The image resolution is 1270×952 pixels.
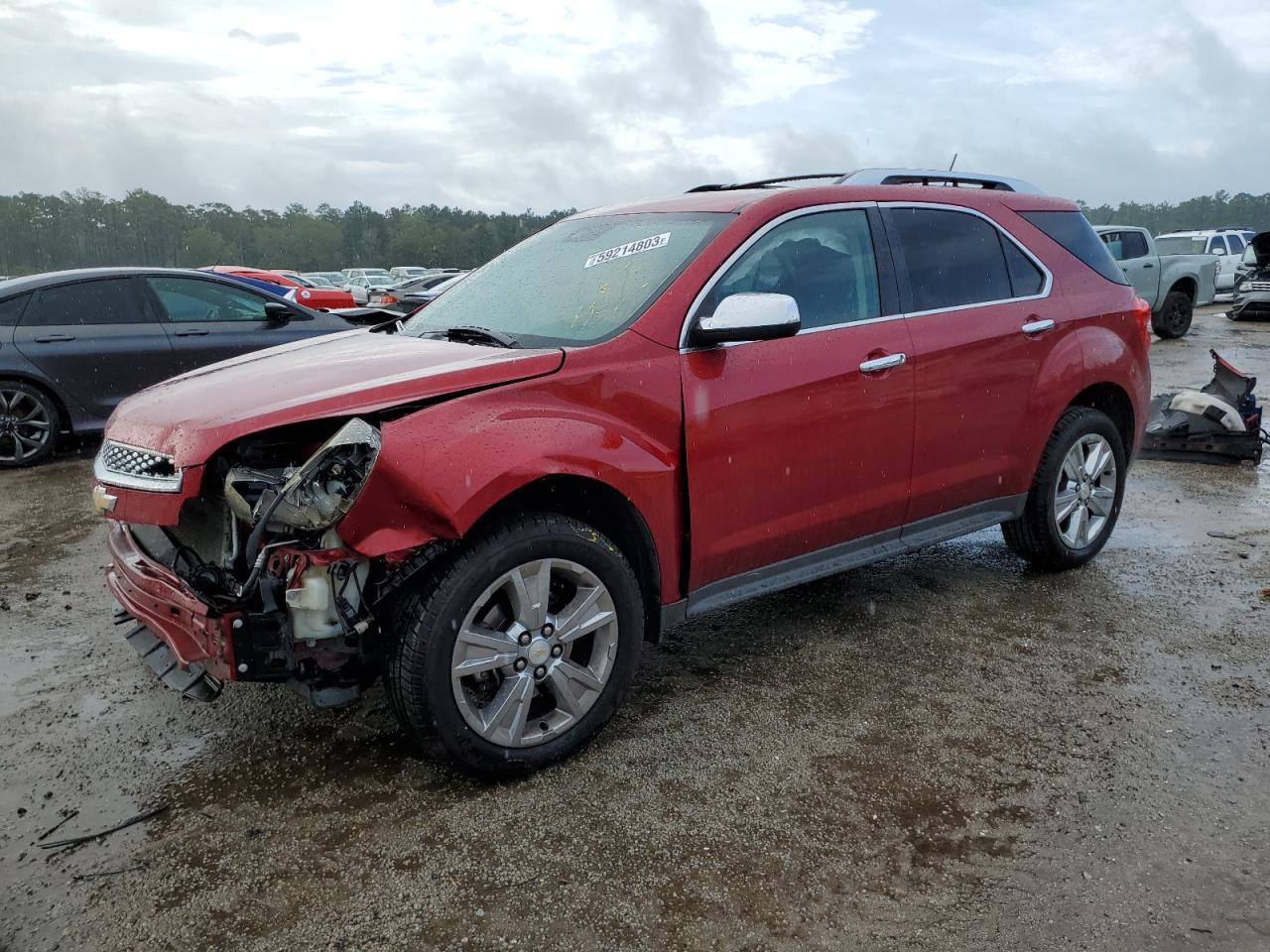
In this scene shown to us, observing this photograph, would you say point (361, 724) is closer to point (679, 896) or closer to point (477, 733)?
point (477, 733)

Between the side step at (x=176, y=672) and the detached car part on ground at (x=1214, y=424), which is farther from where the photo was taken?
the detached car part on ground at (x=1214, y=424)

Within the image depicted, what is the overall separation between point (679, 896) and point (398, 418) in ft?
4.73

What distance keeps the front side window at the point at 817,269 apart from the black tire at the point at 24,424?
247 inches

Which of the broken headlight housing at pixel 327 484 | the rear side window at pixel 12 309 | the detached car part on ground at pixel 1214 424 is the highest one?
the rear side window at pixel 12 309

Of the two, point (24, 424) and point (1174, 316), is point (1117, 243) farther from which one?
point (24, 424)

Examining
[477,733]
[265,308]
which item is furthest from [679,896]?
[265,308]

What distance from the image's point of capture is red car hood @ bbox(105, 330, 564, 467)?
2.58 m

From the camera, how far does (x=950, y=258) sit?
395cm

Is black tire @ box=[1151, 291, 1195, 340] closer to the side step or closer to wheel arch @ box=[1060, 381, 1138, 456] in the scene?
wheel arch @ box=[1060, 381, 1138, 456]

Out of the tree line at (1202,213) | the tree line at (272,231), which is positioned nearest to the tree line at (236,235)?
the tree line at (272,231)

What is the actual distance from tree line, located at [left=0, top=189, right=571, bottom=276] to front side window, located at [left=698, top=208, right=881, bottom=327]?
74332 mm

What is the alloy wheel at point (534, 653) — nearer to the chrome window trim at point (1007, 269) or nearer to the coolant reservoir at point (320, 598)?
the coolant reservoir at point (320, 598)

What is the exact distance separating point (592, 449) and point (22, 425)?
6324 mm

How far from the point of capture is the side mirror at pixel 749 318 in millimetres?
3004
